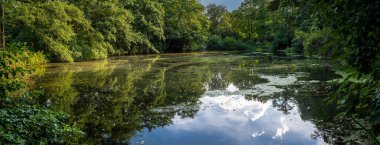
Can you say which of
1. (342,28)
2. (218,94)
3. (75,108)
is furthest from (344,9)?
(218,94)

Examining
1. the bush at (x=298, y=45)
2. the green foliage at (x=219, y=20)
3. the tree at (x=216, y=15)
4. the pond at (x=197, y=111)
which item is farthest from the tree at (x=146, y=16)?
the tree at (x=216, y=15)

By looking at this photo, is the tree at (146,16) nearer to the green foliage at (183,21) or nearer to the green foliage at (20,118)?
the green foliage at (183,21)

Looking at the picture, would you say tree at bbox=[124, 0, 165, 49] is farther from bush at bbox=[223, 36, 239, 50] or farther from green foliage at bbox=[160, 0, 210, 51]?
bush at bbox=[223, 36, 239, 50]

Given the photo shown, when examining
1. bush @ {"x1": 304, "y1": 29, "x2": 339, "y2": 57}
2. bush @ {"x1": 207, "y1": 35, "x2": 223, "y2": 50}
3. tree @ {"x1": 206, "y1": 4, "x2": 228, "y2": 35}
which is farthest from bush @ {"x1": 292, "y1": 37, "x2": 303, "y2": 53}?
tree @ {"x1": 206, "y1": 4, "x2": 228, "y2": 35}

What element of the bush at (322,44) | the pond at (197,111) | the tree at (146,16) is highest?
the tree at (146,16)

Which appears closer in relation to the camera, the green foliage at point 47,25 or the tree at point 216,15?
the green foliage at point 47,25

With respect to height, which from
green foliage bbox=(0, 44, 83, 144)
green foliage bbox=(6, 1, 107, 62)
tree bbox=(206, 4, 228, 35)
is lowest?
green foliage bbox=(0, 44, 83, 144)

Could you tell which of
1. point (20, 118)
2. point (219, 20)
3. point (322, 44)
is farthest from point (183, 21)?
point (20, 118)

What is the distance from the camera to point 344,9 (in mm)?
2191

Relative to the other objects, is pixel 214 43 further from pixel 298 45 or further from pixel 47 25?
pixel 47 25

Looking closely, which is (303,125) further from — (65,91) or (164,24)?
(164,24)

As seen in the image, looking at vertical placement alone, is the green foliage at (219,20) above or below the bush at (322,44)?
above

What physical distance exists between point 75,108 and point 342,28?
25.3ft

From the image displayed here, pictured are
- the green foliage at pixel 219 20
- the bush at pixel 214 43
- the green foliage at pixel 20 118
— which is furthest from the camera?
the green foliage at pixel 219 20
